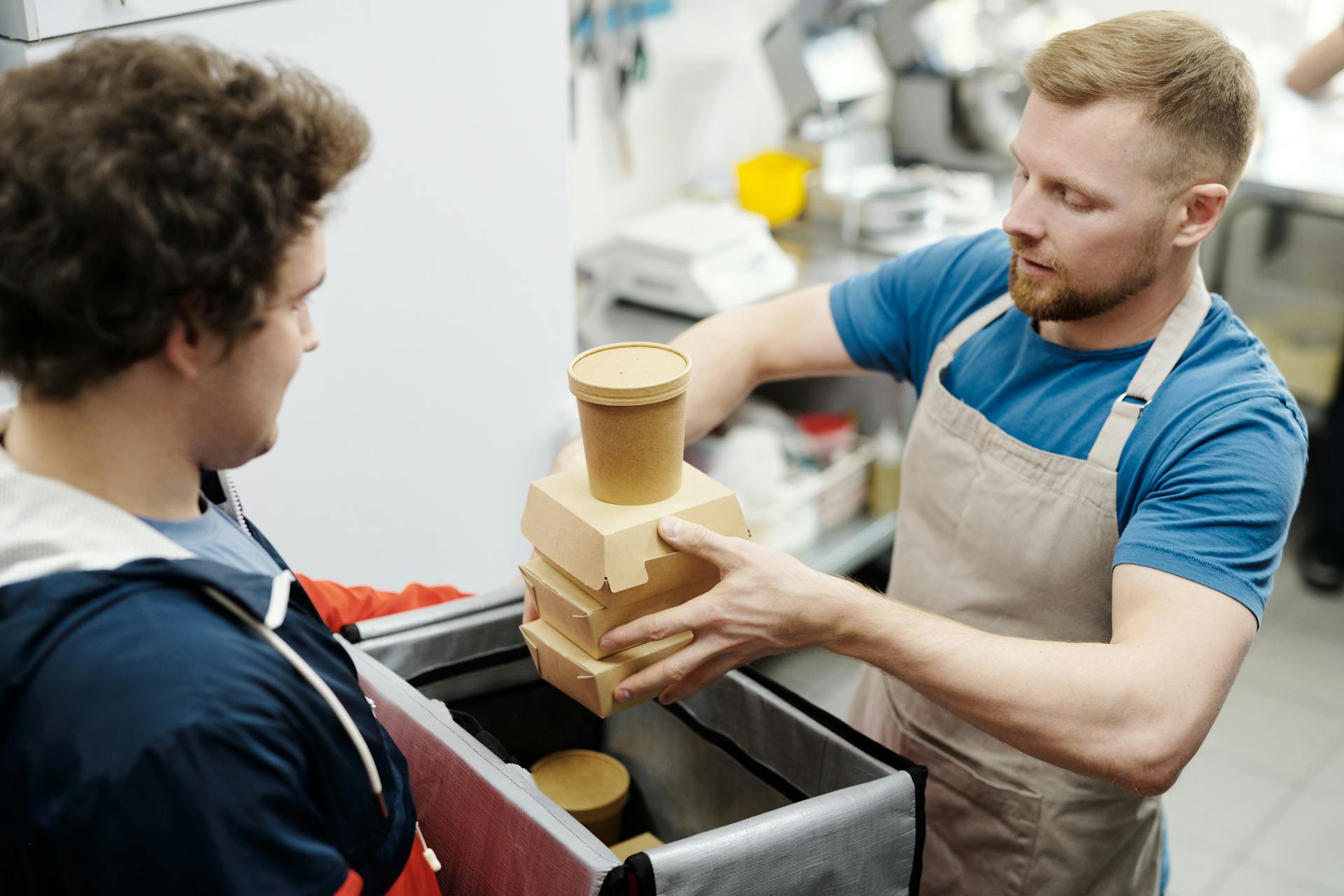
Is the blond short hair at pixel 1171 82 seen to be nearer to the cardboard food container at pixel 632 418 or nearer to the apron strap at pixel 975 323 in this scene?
the apron strap at pixel 975 323

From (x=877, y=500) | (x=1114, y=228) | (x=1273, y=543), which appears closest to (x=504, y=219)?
(x=1114, y=228)

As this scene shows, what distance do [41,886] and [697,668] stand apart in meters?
0.62

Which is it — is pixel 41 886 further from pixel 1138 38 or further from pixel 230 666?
pixel 1138 38

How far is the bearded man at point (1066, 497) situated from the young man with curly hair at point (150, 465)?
44cm

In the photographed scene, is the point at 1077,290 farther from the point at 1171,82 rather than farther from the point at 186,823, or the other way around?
the point at 186,823

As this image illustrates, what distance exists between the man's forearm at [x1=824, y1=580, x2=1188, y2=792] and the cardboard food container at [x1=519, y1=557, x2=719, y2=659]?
18cm

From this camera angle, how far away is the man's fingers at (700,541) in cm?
117

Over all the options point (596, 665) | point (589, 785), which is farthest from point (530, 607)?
point (589, 785)

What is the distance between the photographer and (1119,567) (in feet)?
4.10

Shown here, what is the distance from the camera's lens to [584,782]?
1.47 meters

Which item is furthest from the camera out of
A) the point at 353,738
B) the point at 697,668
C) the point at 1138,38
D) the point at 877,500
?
the point at 877,500

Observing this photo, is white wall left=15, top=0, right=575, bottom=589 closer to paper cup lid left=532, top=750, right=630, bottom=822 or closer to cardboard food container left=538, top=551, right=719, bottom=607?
paper cup lid left=532, top=750, right=630, bottom=822

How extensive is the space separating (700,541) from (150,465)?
1.70 feet

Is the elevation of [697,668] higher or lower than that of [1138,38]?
lower
